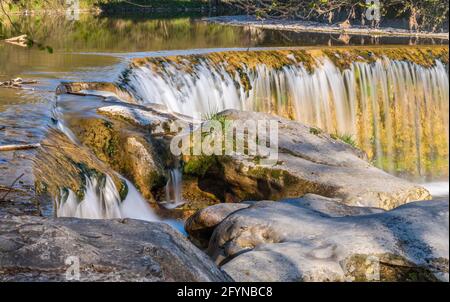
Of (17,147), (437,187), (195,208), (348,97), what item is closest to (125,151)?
(195,208)

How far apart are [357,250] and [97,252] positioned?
2825mm

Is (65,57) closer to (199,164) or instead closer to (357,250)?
(199,164)

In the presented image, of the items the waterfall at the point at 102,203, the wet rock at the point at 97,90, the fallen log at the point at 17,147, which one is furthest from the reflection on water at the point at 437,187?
the fallen log at the point at 17,147

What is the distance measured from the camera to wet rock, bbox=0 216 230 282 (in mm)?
3902

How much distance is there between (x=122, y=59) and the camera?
1745cm

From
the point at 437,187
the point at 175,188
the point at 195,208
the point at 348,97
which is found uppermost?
the point at 348,97

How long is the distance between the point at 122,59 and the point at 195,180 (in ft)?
22.6

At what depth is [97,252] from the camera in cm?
407

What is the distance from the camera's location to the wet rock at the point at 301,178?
10164mm

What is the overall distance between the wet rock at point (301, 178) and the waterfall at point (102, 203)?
43.0 inches

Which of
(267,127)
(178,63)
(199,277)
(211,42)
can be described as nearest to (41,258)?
(199,277)

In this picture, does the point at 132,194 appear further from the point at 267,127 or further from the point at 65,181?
the point at 267,127

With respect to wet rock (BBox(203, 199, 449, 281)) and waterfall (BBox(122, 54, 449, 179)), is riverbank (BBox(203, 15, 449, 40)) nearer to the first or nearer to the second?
waterfall (BBox(122, 54, 449, 179))

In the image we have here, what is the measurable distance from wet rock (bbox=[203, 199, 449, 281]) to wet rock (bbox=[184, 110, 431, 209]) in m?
2.93
